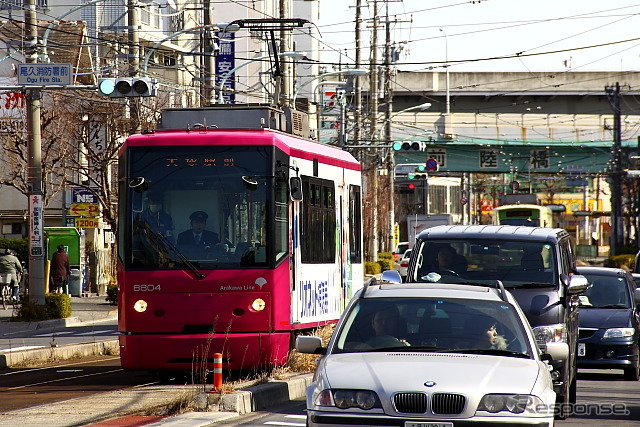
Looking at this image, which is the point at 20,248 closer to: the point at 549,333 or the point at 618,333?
the point at 618,333

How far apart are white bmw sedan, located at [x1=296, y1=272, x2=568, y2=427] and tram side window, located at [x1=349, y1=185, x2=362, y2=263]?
10472 mm

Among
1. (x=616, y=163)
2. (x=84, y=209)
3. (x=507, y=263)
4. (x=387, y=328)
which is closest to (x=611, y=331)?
(x=507, y=263)

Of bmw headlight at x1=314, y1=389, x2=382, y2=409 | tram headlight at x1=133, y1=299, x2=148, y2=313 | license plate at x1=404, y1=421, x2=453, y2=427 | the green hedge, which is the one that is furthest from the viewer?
the green hedge

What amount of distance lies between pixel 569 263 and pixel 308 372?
3901mm

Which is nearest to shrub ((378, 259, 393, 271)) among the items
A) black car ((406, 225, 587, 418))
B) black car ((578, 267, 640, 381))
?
black car ((578, 267, 640, 381))

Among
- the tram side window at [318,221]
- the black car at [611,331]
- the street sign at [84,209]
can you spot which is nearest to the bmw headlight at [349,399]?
the tram side window at [318,221]

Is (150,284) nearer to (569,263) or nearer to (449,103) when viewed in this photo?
(569,263)

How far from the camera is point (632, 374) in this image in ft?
58.9

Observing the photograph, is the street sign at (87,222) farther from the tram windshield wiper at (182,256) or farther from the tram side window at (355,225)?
the tram windshield wiper at (182,256)

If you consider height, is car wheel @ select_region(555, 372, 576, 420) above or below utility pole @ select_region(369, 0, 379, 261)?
below

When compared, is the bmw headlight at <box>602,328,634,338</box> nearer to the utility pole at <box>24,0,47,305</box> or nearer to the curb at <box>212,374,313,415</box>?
the curb at <box>212,374,313,415</box>

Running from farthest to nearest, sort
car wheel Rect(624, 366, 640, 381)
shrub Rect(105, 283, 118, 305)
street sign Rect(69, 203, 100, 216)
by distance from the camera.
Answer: street sign Rect(69, 203, 100, 216)
shrub Rect(105, 283, 118, 305)
car wheel Rect(624, 366, 640, 381)

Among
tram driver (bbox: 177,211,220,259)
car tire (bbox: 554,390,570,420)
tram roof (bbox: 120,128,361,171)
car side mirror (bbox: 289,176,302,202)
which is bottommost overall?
car tire (bbox: 554,390,570,420)

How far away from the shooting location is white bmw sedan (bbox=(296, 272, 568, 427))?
781 centimetres
